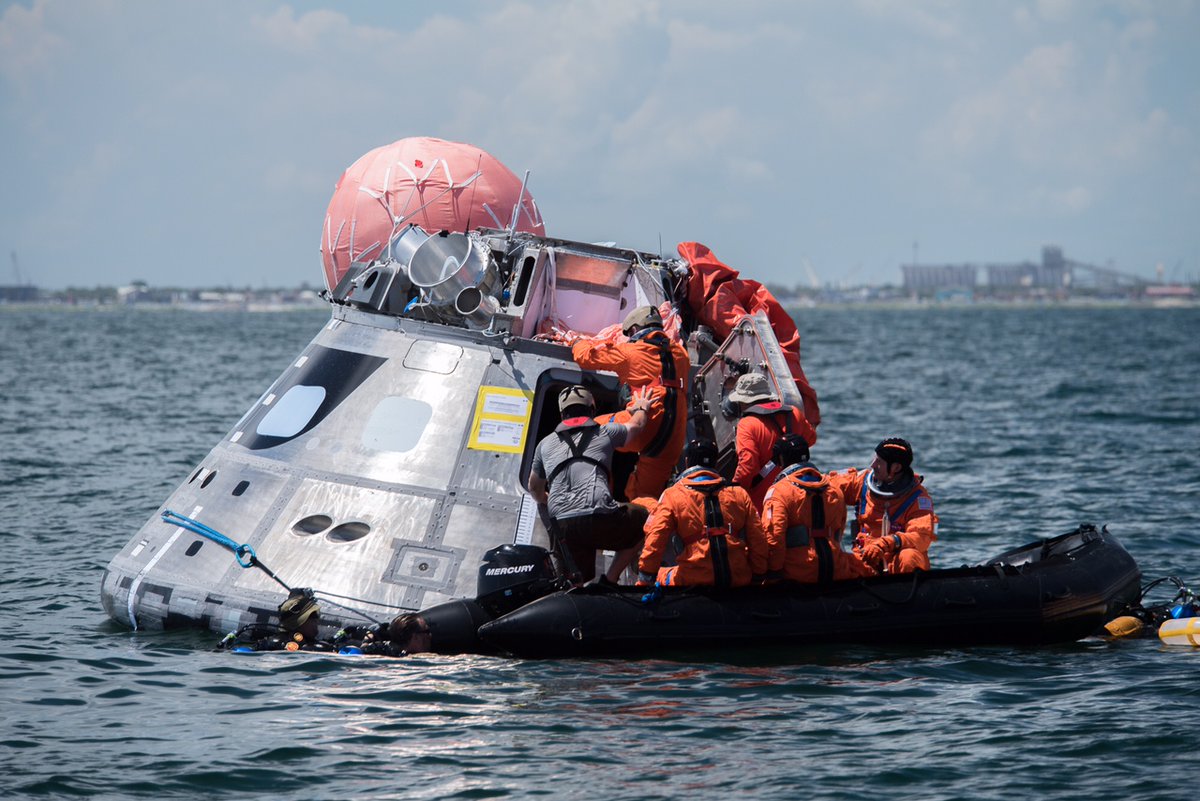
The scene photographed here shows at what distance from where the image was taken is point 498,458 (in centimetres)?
1085

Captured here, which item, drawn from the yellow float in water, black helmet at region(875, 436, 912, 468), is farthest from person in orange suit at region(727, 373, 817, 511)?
the yellow float in water

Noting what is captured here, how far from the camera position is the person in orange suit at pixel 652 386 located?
1090cm

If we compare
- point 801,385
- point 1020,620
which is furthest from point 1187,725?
point 801,385

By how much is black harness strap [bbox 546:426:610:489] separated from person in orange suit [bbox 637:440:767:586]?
0.52m

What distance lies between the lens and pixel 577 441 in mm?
10320

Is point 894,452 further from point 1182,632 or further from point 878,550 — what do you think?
point 1182,632

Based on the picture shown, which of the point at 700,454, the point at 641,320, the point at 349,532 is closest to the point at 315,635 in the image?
the point at 349,532

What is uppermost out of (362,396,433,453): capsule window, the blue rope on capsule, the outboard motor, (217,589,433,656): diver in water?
(362,396,433,453): capsule window

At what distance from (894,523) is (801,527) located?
3.90ft

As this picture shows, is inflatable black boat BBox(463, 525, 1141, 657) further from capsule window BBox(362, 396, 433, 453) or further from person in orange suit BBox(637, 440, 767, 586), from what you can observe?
capsule window BBox(362, 396, 433, 453)

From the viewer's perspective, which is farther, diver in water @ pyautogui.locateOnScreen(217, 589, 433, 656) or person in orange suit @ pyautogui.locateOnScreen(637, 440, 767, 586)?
person in orange suit @ pyautogui.locateOnScreen(637, 440, 767, 586)

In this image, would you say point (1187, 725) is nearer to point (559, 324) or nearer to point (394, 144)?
point (559, 324)

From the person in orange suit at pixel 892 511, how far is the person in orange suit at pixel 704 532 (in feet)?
3.87

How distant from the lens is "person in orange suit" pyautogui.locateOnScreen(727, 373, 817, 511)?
11.3 m
